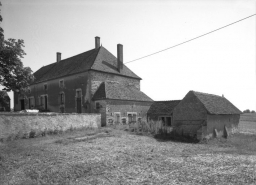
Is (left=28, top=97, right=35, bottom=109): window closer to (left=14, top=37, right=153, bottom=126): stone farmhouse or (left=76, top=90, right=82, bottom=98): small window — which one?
(left=14, top=37, right=153, bottom=126): stone farmhouse

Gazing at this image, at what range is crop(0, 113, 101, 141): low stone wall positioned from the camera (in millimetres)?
14828

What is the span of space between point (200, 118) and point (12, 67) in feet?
55.7

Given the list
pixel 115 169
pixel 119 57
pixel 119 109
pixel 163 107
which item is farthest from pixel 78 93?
pixel 115 169

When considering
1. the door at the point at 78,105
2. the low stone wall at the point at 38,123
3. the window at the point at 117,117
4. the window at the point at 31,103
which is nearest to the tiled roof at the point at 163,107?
the window at the point at 117,117

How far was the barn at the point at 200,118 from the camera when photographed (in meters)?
17.7

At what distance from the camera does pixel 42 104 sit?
32469mm

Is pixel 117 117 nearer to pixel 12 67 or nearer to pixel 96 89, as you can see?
pixel 96 89

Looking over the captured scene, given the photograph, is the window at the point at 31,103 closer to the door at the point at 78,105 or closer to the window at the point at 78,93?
the door at the point at 78,105

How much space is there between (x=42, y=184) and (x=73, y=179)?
3.24ft

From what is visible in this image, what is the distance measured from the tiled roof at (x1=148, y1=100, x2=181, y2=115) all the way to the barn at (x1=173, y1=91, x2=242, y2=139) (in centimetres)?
314

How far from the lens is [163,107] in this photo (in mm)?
24734

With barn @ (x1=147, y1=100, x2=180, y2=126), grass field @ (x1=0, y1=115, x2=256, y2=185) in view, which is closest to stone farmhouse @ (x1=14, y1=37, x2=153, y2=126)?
barn @ (x1=147, y1=100, x2=180, y2=126)

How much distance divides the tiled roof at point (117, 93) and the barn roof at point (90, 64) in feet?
7.51

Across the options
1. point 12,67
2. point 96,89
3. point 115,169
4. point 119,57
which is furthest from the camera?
point 119,57
